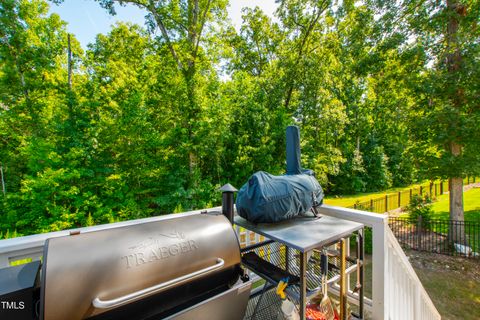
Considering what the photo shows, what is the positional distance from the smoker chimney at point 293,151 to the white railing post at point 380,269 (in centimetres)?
82

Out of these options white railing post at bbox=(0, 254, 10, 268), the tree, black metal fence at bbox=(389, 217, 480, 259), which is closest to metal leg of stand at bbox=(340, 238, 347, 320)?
white railing post at bbox=(0, 254, 10, 268)

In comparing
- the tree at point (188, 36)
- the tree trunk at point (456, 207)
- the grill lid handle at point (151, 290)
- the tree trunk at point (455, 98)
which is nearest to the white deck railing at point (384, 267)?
the grill lid handle at point (151, 290)

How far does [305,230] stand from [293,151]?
845mm

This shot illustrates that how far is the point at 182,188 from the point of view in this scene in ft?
23.0

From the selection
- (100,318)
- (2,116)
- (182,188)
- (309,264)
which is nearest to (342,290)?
(309,264)

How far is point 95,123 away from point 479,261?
1144 cm

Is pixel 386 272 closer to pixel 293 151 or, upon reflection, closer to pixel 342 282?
pixel 342 282

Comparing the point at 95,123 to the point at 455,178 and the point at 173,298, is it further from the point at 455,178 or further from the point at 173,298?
the point at 455,178

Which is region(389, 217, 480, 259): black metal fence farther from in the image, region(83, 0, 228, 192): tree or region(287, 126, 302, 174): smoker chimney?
region(83, 0, 228, 192): tree

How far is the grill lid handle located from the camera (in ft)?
2.98

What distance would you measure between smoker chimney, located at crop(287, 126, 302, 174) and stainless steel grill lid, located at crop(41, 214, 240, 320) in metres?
0.99

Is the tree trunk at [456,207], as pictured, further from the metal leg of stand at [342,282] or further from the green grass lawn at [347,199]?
the metal leg of stand at [342,282]

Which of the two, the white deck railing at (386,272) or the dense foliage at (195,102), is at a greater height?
the dense foliage at (195,102)

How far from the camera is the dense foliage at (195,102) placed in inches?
235
